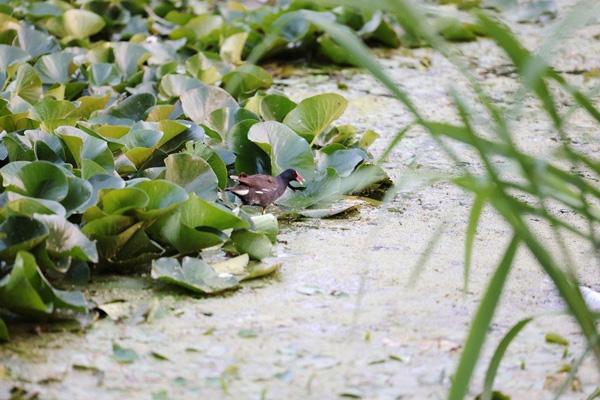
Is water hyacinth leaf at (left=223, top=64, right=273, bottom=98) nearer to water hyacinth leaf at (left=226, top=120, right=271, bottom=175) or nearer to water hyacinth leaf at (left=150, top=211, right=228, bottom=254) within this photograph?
water hyacinth leaf at (left=226, top=120, right=271, bottom=175)

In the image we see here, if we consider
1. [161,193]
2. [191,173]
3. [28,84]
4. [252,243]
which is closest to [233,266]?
[252,243]

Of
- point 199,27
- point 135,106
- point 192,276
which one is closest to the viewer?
point 192,276

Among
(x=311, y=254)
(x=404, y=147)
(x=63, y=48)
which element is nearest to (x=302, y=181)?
(x=311, y=254)

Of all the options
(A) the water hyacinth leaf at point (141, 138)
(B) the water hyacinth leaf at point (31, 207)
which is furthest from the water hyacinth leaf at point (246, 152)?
(B) the water hyacinth leaf at point (31, 207)

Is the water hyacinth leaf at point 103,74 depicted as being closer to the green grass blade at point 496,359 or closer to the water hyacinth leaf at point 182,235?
the water hyacinth leaf at point 182,235

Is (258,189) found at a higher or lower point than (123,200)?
lower

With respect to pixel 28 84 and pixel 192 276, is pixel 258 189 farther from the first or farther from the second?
pixel 28 84
